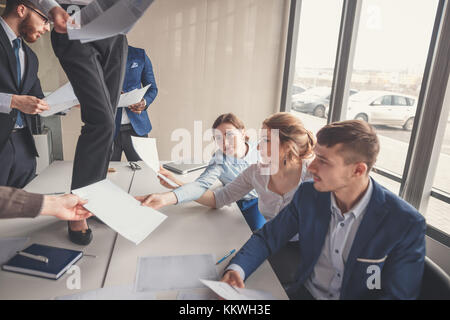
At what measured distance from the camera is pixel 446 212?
2893mm

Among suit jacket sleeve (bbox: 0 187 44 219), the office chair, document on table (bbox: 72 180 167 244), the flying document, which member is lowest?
the office chair

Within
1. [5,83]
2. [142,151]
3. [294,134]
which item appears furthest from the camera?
[5,83]

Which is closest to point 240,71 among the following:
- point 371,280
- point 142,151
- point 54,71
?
point 54,71

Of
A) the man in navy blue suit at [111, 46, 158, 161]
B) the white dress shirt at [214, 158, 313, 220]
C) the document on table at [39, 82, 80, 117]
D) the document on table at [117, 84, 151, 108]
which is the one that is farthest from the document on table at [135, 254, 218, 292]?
the man in navy blue suit at [111, 46, 158, 161]

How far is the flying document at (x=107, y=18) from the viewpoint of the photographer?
97cm

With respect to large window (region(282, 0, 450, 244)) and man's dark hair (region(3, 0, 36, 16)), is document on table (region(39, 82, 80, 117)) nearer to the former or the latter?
man's dark hair (region(3, 0, 36, 16))

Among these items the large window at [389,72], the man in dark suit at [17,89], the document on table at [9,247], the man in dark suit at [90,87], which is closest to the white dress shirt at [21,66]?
the man in dark suit at [17,89]

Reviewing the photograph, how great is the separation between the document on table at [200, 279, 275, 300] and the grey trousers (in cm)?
59

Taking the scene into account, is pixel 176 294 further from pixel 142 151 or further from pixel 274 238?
pixel 142 151

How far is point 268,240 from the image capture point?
117cm

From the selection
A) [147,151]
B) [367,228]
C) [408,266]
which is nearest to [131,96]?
[147,151]

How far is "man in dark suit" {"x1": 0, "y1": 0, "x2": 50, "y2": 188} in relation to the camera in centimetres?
168

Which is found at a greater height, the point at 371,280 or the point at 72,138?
the point at 371,280

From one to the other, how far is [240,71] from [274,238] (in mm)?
3264
